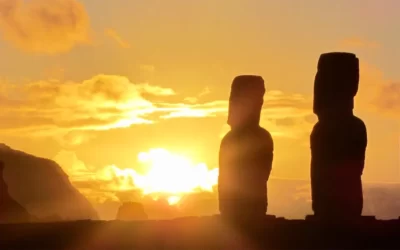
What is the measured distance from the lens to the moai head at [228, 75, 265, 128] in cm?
2894

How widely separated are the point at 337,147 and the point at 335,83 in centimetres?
244

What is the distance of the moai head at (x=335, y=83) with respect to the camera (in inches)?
1105

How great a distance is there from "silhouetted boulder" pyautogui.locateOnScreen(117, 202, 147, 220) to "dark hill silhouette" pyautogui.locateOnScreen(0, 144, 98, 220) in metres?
65.3

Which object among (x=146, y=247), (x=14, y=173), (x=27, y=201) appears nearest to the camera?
(x=146, y=247)

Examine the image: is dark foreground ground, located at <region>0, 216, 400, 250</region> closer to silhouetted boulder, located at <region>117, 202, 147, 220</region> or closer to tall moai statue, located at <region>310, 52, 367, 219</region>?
tall moai statue, located at <region>310, 52, 367, 219</region>

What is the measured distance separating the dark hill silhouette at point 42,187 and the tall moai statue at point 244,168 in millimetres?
117253

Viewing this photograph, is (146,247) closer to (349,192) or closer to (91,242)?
(91,242)

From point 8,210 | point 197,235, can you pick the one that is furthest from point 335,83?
point 8,210

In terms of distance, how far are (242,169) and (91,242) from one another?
845cm

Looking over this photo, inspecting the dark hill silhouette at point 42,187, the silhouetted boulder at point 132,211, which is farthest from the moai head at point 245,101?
the dark hill silhouette at point 42,187

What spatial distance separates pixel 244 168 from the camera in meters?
27.9

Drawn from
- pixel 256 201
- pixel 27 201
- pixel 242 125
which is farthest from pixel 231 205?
pixel 27 201

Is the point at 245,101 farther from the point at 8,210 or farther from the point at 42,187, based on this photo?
the point at 42,187

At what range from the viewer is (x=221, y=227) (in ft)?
77.1
